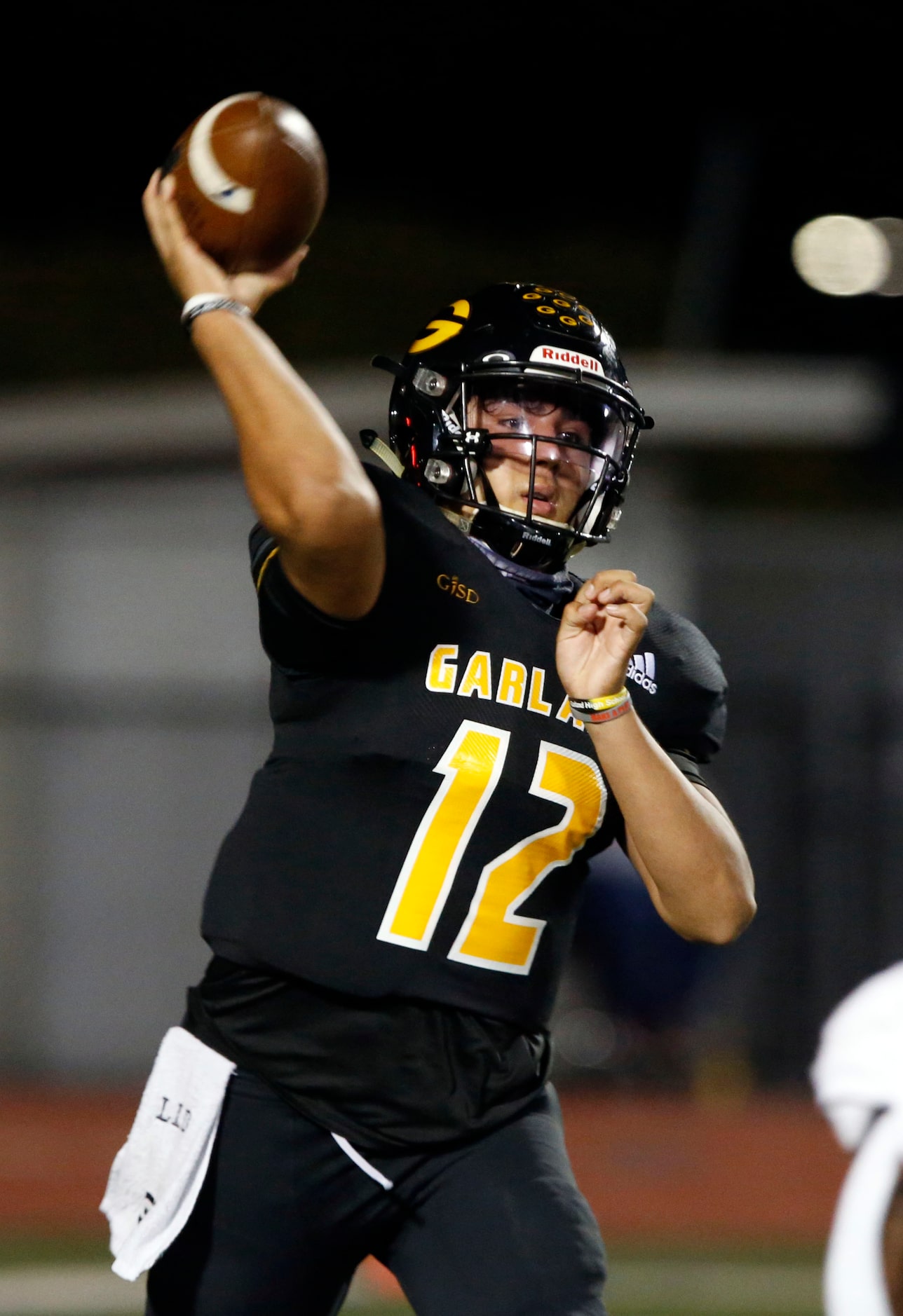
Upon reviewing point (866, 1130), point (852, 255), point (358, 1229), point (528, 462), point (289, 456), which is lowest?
point (358, 1229)

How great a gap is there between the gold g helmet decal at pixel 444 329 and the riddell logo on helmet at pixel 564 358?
0.20m

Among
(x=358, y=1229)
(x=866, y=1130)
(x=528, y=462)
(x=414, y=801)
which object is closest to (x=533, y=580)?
(x=528, y=462)

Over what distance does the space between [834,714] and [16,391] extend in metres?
5.92

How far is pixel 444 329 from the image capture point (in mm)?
2932

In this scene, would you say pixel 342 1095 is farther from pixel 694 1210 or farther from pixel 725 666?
pixel 725 666

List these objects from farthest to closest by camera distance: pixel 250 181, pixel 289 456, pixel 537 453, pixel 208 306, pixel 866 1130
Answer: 1. pixel 537 453
2. pixel 250 181
3. pixel 208 306
4. pixel 289 456
5. pixel 866 1130

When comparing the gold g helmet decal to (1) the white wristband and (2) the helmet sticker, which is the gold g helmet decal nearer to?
(2) the helmet sticker

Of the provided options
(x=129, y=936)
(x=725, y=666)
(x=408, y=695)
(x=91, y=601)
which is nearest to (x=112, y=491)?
(x=91, y=601)

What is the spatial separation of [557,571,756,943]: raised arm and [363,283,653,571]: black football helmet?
27 centimetres

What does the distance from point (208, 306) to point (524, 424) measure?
27.6 inches

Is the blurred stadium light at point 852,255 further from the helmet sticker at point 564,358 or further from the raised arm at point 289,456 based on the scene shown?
the raised arm at point 289,456

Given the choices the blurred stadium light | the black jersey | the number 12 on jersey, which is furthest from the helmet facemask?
the blurred stadium light

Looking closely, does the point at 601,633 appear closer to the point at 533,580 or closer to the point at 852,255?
the point at 533,580

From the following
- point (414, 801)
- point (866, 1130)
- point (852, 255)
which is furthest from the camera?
point (852, 255)
